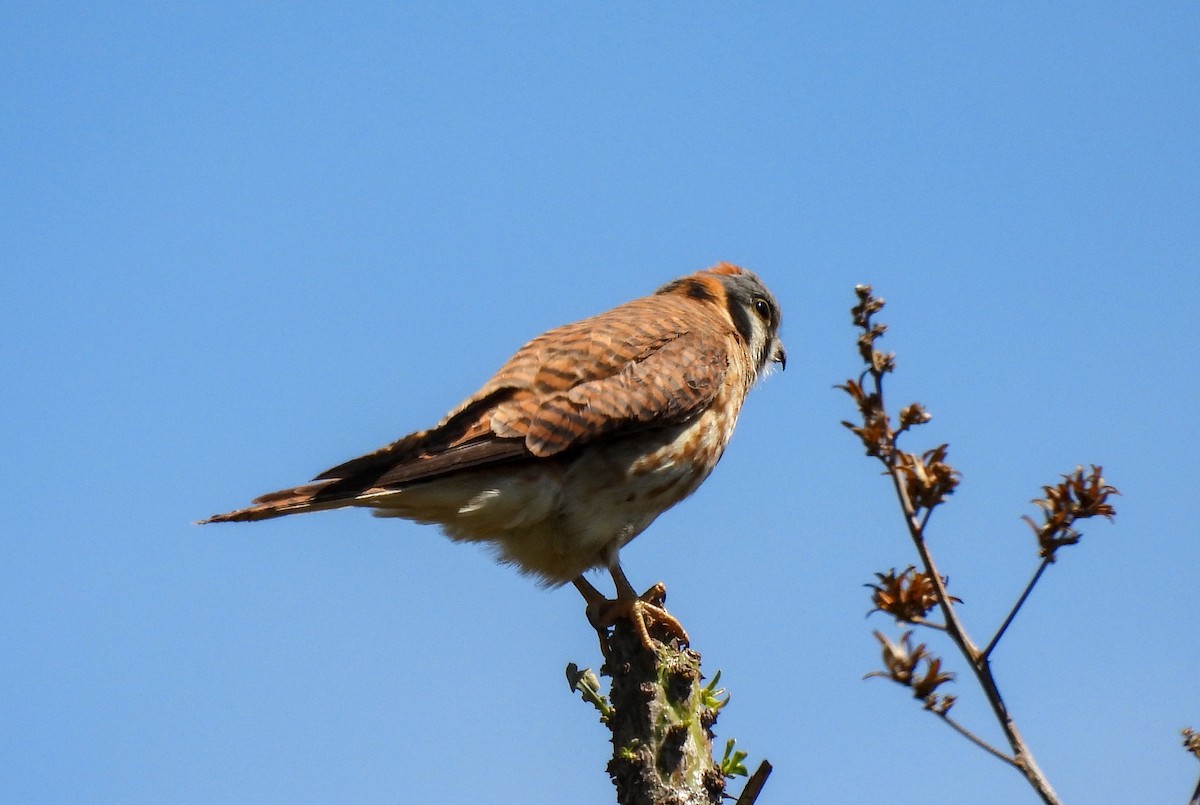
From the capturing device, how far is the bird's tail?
445 cm

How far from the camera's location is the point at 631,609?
15.4ft

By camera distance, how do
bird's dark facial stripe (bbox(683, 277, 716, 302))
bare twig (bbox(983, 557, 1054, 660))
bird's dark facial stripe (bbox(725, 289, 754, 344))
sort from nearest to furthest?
bare twig (bbox(983, 557, 1054, 660)), bird's dark facial stripe (bbox(725, 289, 754, 344)), bird's dark facial stripe (bbox(683, 277, 716, 302))

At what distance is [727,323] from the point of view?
658cm

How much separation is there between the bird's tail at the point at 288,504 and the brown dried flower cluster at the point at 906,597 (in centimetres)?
271

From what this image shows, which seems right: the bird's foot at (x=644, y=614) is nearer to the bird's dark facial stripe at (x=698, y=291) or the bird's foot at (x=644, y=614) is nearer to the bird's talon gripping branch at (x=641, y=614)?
the bird's talon gripping branch at (x=641, y=614)

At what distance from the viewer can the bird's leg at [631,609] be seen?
15.4ft

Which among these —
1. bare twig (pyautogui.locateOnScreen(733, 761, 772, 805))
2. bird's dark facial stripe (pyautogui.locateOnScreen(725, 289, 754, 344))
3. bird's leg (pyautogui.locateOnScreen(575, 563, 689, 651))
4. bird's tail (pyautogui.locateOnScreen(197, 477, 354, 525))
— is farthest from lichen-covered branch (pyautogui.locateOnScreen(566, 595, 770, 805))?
bird's dark facial stripe (pyautogui.locateOnScreen(725, 289, 754, 344))

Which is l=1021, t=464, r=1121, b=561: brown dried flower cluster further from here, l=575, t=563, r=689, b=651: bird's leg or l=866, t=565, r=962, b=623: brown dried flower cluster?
l=575, t=563, r=689, b=651: bird's leg

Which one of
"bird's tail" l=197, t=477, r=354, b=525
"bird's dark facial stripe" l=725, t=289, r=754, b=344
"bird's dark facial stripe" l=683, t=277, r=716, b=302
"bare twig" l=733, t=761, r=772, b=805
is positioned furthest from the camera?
"bird's dark facial stripe" l=683, t=277, r=716, b=302

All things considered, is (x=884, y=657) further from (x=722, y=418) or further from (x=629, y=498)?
(x=722, y=418)

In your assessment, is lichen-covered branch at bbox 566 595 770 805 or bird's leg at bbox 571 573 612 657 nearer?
lichen-covered branch at bbox 566 595 770 805

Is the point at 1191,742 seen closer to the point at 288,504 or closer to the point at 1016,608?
the point at 1016,608

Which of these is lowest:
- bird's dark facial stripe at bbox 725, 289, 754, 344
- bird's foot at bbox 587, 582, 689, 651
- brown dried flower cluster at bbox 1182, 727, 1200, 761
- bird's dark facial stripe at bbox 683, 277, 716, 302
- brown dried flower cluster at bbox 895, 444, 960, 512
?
brown dried flower cluster at bbox 1182, 727, 1200, 761

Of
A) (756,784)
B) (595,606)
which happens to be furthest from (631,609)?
(756,784)
